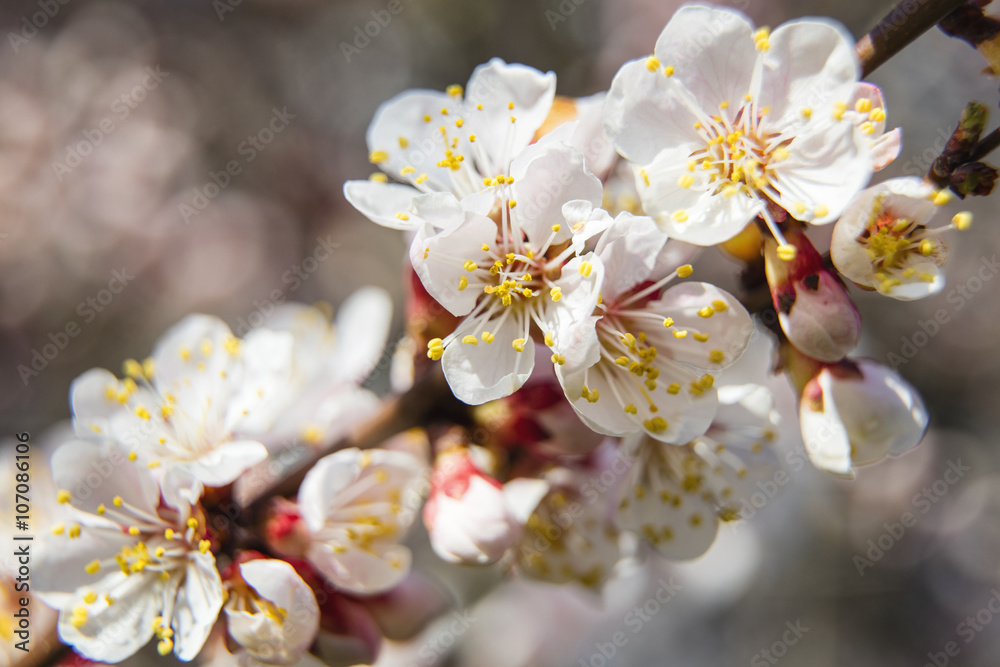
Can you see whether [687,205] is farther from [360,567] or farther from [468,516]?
[360,567]

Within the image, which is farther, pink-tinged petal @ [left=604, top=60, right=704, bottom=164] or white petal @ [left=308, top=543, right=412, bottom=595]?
white petal @ [left=308, top=543, right=412, bottom=595]

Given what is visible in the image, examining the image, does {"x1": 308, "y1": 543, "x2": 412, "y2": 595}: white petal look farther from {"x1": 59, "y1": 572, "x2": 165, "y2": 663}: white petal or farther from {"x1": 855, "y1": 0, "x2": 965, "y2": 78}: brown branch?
{"x1": 855, "y1": 0, "x2": 965, "y2": 78}: brown branch

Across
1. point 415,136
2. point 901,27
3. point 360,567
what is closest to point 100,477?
point 360,567

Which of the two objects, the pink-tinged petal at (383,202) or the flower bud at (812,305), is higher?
the pink-tinged petal at (383,202)

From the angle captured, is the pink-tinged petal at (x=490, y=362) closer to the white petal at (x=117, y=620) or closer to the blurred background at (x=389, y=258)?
the white petal at (x=117, y=620)

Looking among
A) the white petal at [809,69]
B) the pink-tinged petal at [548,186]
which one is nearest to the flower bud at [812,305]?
the white petal at [809,69]

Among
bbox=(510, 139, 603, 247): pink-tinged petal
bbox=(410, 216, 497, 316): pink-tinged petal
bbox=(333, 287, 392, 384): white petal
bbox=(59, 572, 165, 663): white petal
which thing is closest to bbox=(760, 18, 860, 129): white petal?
bbox=(510, 139, 603, 247): pink-tinged petal
